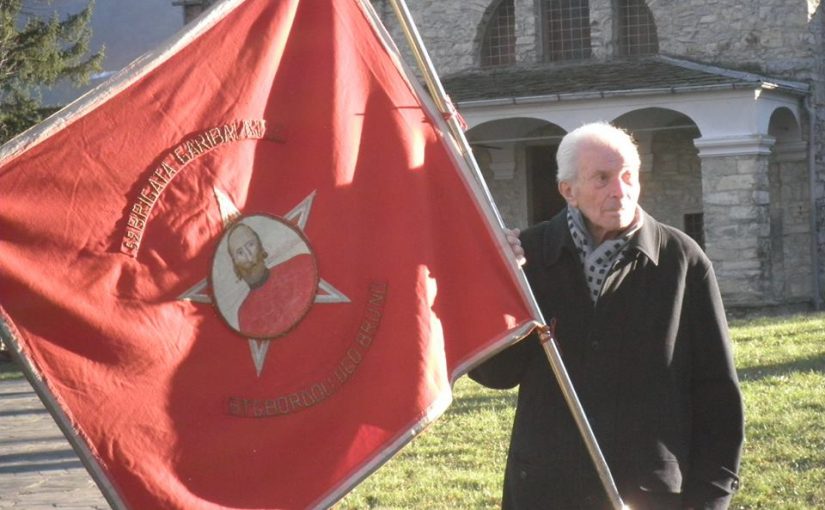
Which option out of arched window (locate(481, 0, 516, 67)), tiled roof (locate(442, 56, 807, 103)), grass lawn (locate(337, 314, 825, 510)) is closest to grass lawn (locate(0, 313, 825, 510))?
grass lawn (locate(337, 314, 825, 510))

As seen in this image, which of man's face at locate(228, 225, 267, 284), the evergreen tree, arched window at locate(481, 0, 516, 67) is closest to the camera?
man's face at locate(228, 225, 267, 284)

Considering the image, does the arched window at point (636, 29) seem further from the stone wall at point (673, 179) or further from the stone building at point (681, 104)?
the stone wall at point (673, 179)

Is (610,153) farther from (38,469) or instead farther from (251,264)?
(38,469)

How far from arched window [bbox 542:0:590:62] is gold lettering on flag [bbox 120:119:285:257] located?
23316 millimetres

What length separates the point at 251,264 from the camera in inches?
155

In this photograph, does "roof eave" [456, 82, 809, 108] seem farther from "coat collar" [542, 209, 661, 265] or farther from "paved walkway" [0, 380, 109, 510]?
"coat collar" [542, 209, 661, 265]

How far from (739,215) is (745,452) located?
14.7 m

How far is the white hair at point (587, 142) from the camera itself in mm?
4227

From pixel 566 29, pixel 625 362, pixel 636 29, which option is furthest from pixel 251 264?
pixel 566 29

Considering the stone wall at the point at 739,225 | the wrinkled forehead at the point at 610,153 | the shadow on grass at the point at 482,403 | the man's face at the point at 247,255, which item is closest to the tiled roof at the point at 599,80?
the stone wall at the point at 739,225

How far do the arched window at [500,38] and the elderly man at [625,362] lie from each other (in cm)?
2353

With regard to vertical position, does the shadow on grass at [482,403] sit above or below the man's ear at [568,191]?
below

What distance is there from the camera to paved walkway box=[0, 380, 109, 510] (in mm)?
9148

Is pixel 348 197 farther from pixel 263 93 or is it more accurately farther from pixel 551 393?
pixel 551 393
